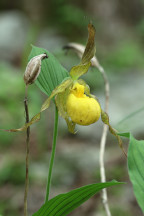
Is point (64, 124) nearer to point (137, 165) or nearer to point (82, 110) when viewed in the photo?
point (82, 110)

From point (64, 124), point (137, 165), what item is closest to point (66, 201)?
point (137, 165)

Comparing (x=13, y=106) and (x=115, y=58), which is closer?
(x=13, y=106)

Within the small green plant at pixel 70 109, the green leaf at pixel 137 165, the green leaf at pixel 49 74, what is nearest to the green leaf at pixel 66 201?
the small green plant at pixel 70 109

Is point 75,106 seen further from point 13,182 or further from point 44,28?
point 44,28

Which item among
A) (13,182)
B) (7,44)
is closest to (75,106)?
(13,182)

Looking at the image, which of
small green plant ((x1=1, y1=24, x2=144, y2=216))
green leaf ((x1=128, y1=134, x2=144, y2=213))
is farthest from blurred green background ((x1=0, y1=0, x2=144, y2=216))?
green leaf ((x1=128, y1=134, x2=144, y2=213))

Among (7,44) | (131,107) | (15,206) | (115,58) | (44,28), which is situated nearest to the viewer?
(15,206)
